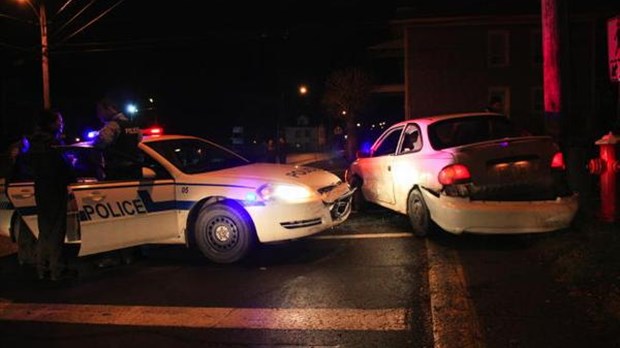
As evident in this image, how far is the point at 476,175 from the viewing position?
696cm

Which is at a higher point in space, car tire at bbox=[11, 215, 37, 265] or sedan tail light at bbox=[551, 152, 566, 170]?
sedan tail light at bbox=[551, 152, 566, 170]

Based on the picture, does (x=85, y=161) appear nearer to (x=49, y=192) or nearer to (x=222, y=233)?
(x=49, y=192)

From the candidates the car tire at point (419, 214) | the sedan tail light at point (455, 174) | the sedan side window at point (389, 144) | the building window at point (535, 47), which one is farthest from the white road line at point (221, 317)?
the building window at point (535, 47)

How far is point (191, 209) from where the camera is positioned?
7.17m

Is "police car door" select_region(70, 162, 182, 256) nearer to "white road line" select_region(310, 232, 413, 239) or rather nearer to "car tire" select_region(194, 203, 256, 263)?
"car tire" select_region(194, 203, 256, 263)

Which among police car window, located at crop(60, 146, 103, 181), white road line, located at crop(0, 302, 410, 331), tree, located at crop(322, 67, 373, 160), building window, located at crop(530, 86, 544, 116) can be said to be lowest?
white road line, located at crop(0, 302, 410, 331)

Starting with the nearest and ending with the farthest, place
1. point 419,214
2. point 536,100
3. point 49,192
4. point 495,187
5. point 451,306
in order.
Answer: point 451,306 → point 49,192 → point 495,187 → point 419,214 → point 536,100

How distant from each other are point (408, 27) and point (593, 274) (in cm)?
2876

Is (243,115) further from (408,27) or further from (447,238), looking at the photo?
(447,238)

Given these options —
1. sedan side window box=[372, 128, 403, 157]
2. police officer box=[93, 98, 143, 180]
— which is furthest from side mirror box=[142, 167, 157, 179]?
sedan side window box=[372, 128, 403, 157]

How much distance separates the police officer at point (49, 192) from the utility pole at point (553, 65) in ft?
20.0

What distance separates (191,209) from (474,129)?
369 cm

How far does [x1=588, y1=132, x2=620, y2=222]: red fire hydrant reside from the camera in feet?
24.0

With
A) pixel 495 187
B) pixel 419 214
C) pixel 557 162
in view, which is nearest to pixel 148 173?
pixel 419 214
